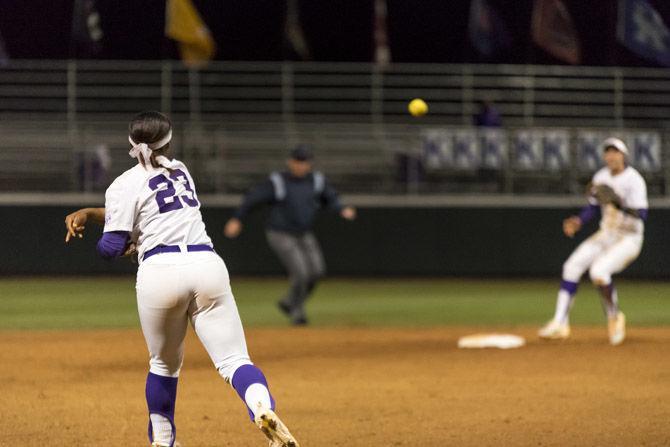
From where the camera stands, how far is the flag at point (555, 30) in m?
23.2

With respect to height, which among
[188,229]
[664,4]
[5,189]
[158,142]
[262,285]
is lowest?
[262,285]

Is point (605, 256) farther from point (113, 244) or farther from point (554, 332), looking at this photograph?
point (113, 244)

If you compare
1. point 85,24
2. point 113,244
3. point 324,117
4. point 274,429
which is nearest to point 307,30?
point 324,117

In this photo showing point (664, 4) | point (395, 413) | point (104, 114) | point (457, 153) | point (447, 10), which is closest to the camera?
point (395, 413)

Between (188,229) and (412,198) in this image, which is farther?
(412,198)

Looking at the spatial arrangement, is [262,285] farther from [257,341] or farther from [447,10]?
[447,10]

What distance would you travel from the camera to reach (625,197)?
12359mm

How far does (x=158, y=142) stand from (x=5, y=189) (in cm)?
1626

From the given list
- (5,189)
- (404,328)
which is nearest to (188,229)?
(404,328)

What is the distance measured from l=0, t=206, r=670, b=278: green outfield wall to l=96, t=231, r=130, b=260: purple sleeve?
14.4 m

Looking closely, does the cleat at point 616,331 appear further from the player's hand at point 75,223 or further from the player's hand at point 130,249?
the player's hand at point 75,223

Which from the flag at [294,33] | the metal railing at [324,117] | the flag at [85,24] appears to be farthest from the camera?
the flag at [294,33]

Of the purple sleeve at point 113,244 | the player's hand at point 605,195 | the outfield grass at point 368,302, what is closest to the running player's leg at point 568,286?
the player's hand at point 605,195

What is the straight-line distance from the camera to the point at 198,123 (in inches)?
855
